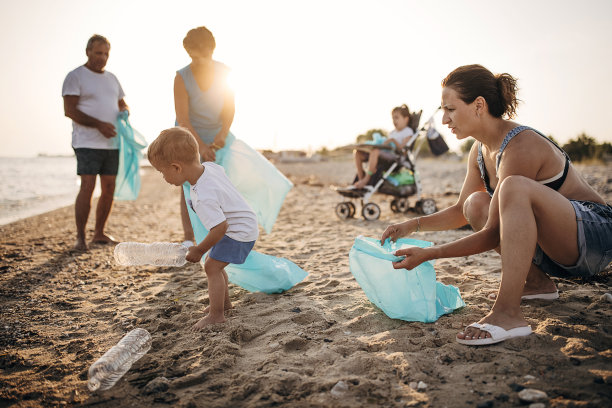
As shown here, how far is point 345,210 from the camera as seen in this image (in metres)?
6.44

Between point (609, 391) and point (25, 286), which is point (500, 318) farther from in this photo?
point (25, 286)

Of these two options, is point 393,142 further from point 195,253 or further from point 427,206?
point 195,253

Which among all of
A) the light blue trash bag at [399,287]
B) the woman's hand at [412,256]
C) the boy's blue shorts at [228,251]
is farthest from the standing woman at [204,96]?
the woman's hand at [412,256]

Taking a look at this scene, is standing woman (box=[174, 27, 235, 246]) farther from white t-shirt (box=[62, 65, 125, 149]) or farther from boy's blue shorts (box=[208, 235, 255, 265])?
white t-shirt (box=[62, 65, 125, 149])

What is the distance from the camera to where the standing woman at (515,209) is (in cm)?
188

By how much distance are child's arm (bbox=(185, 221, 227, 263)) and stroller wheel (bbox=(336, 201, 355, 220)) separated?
4.22 m

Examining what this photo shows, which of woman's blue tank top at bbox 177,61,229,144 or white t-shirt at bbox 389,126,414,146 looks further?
white t-shirt at bbox 389,126,414,146

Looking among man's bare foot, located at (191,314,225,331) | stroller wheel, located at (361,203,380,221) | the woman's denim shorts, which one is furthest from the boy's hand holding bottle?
stroller wheel, located at (361,203,380,221)

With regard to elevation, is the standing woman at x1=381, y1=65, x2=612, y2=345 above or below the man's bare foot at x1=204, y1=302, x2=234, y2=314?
above

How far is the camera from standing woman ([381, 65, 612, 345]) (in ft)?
6.18

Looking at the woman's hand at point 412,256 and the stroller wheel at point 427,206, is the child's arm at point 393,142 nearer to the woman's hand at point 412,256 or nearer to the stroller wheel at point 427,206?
the stroller wheel at point 427,206

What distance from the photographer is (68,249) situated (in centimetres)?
454

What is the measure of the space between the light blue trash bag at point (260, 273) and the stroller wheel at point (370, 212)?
332 centimetres

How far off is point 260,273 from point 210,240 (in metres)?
0.69
